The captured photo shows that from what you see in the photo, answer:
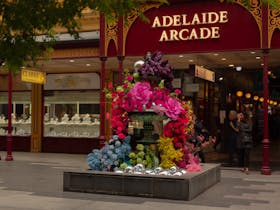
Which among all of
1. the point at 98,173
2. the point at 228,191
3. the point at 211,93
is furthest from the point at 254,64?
the point at 98,173

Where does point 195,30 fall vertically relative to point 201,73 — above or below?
above

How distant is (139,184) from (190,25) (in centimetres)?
660

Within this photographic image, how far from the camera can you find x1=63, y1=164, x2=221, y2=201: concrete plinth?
958 centimetres

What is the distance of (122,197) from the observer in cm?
984

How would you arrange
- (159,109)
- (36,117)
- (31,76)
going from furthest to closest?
(36,117), (31,76), (159,109)

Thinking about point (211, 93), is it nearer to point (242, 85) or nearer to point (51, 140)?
point (242, 85)

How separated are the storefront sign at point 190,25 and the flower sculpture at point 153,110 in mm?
4283

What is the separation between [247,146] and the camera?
1366cm

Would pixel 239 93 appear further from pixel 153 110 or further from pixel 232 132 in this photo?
pixel 153 110

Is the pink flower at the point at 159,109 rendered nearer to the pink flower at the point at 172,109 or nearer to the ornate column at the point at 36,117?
the pink flower at the point at 172,109

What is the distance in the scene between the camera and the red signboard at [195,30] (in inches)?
563

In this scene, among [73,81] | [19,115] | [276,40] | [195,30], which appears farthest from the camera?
[19,115]

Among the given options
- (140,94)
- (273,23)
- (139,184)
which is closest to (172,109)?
(140,94)

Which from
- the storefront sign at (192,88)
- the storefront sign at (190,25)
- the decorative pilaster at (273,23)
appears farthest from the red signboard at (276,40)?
the storefront sign at (192,88)
